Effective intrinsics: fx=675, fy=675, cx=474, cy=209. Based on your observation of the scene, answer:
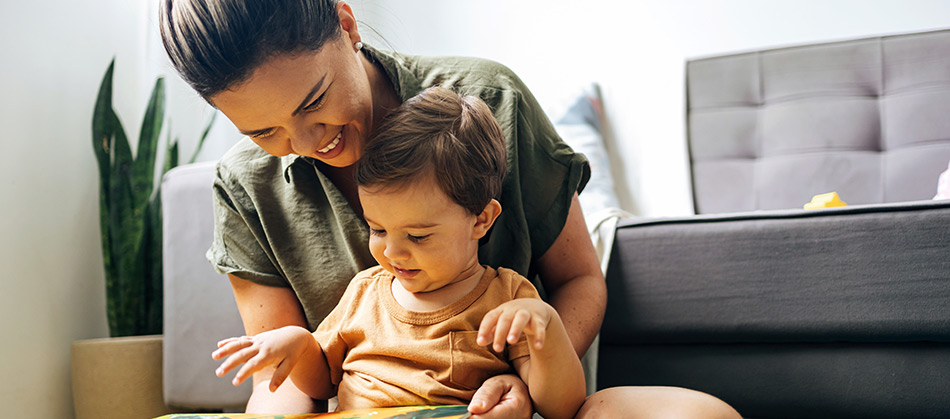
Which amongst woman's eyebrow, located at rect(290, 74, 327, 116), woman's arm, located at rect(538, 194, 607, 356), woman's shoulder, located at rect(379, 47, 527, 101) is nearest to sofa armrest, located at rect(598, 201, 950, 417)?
woman's arm, located at rect(538, 194, 607, 356)

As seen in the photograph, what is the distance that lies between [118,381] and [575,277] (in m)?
0.96

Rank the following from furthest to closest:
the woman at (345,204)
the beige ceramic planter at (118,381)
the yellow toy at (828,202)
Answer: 1. the beige ceramic planter at (118,381)
2. the yellow toy at (828,202)
3. the woman at (345,204)

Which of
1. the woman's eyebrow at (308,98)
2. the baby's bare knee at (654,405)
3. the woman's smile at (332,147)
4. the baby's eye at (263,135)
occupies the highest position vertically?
the woman's eyebrow at (308,98)

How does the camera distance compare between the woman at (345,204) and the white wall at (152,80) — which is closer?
the woman at (345,204)

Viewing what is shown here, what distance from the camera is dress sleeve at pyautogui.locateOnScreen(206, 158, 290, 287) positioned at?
880 mm

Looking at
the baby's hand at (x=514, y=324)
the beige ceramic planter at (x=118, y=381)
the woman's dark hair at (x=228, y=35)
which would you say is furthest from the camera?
the beige ceramic planter at (x=118, y=381)

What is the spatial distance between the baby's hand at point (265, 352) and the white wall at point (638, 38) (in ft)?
4.58

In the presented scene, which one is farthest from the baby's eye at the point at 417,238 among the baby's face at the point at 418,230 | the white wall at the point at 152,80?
the white wall at the point at 152,80

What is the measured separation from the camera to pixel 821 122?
1854 mm

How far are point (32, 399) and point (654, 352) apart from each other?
4.10ft

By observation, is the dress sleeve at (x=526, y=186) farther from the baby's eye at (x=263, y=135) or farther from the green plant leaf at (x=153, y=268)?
the green plant leaf at (x=153, y=268)

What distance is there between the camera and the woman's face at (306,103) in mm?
668

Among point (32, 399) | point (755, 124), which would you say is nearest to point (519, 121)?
point (32, 399)

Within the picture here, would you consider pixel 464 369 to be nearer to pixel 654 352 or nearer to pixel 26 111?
pixel 654 352
